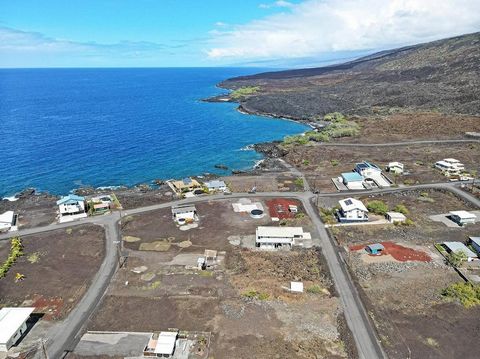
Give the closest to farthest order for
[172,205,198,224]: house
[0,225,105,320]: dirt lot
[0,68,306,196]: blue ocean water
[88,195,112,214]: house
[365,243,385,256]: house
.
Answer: [0,225,105,320]: dirt lot
[365,243,385,256]: house
[172,205,198,224]: house
[88,195,112,214]: house
[0,68,306,196]: blue ocean water

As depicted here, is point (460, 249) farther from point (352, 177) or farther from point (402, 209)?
point (352, 177)

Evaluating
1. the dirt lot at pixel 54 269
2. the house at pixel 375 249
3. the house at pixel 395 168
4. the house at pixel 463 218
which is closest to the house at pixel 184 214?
the dirt lot at pixel 54 269

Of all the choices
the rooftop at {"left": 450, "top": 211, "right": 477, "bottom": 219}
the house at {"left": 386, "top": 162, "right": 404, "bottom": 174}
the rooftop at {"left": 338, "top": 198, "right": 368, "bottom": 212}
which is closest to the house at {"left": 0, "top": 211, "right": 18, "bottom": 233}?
the rooftop at {"left": 338, "top": 198, "right": 368, "bottom": 212}

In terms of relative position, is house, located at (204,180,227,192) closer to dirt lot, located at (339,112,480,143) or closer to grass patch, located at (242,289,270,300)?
grass patch, located at (242,289,270,300)

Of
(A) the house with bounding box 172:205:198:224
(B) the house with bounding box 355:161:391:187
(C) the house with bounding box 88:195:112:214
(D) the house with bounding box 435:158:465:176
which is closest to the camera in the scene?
(A) the house with bounding box 172:205:198:224

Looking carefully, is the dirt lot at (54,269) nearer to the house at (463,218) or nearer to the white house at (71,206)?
the white house at (71,206)

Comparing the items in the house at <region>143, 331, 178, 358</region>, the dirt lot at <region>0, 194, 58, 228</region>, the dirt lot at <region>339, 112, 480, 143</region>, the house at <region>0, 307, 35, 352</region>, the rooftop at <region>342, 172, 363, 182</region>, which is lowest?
the dirt lot at <region>339, 112, 480, 143</region>
